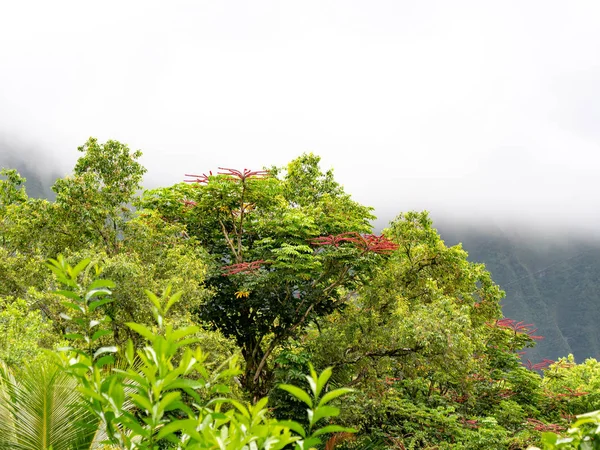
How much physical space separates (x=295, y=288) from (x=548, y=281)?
140 m

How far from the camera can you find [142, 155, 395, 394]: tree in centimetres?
1172

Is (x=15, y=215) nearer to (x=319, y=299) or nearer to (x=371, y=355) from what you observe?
(x=319, y=299)

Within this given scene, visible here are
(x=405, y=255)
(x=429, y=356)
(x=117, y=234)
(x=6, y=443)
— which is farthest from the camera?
(x=405, y=255)

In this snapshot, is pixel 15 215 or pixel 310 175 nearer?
pixel 15 215

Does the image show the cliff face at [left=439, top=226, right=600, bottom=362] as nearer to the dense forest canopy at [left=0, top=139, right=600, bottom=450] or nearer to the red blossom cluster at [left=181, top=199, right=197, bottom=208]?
the dense forest canopy at [left=0, top=139, right=600, bottom=450]

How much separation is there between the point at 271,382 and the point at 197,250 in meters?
4.69

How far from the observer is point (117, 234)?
1226 centimetres

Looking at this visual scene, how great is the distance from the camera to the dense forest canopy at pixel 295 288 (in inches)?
396

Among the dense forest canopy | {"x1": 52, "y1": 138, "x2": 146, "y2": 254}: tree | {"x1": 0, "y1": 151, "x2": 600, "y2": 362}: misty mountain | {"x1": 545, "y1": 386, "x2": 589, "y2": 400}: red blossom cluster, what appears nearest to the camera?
the dense forest canopy

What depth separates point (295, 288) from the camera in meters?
13.1

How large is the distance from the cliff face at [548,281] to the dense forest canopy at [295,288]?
280 feet

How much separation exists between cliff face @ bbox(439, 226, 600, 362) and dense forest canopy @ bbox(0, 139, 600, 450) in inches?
3357

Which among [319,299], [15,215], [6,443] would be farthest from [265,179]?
[6,443]

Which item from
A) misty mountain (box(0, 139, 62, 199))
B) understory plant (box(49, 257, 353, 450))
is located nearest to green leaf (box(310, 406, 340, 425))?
understory plant (box(49, 257, 353, 450))
